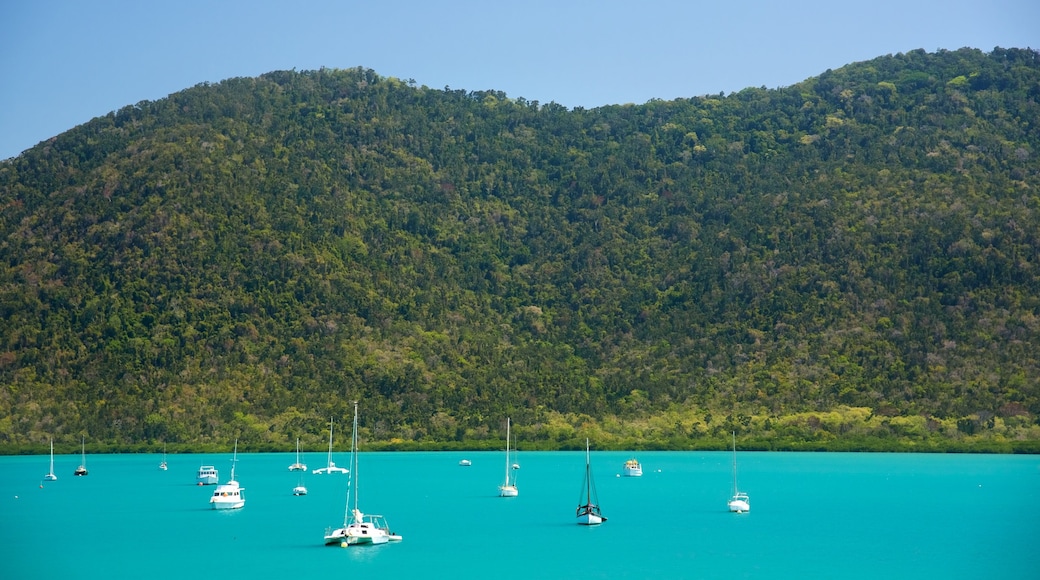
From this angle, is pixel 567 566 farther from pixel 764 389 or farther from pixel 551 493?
pixel 764 389

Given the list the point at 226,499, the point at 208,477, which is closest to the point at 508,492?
the point at 226,499

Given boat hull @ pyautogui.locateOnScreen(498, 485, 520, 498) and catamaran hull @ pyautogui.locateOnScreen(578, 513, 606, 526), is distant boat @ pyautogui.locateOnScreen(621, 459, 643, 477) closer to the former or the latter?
boat hull @ pyautogui.locateOnScreen(498, 485, 520, 498)

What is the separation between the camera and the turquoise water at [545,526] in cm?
7638

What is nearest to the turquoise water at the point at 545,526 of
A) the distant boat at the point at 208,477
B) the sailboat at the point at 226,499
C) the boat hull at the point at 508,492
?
the sailboat at the point at 226,499

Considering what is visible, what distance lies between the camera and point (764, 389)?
191000 mm

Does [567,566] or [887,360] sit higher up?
[887,360]

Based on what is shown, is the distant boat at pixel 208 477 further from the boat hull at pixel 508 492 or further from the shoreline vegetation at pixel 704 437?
the shoreline vegetation at pixel 704 437

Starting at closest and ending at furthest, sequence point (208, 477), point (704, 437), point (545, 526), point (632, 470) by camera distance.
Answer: point (545, 526)
point (208, 477)
point (632, 470)
point (704, 437)

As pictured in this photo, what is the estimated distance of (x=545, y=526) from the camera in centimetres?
9788

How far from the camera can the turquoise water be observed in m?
76.4

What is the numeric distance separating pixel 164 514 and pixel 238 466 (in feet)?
234

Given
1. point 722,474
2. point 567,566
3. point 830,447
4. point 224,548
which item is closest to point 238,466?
point 722,474

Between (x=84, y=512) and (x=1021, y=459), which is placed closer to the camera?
(x=84, y=512)

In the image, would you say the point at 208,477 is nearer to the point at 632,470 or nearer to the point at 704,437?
the point at 632,470
